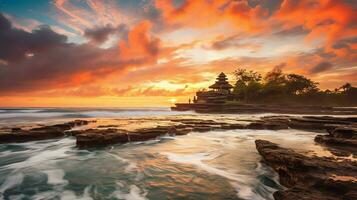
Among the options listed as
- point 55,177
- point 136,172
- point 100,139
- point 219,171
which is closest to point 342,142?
point 219,171

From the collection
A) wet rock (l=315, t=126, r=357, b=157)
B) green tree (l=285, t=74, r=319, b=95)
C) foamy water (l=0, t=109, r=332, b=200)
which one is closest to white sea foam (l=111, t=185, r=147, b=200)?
foamy water (l=0, t=109, r=332, b=200)

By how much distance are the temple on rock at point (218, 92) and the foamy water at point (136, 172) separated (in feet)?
131

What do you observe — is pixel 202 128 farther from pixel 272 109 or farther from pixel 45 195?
pixel 272 109

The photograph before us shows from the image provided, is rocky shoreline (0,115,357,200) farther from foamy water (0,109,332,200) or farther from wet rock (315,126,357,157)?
foamy water (0,109,332,200)

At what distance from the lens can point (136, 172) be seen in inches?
313

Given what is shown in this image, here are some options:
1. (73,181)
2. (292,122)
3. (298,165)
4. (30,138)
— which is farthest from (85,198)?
(292,122)

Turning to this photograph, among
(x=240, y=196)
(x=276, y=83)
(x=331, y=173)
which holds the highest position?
(x=276, y=83)

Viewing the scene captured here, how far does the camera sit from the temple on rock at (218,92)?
52231 millimetres

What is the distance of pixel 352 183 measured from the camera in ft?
14.5

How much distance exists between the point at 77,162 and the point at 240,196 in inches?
272

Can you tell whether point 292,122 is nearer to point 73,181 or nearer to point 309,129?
point 309,129

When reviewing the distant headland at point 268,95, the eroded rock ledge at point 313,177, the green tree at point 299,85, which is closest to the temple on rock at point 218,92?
the distant headland at point 268,95

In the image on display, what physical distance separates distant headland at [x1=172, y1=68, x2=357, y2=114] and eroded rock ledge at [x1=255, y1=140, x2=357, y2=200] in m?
39.8

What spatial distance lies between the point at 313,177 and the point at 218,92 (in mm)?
52227
